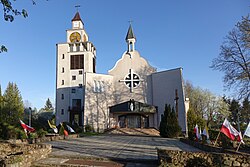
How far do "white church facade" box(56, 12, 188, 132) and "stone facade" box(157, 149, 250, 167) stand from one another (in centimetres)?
2310

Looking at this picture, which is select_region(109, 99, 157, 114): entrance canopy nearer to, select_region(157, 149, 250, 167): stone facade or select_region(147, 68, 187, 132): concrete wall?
select_region(147, 68, 187, 132): concrete wall

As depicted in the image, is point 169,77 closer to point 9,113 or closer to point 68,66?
point 68,66

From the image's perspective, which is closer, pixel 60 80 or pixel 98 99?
pixel 98 99

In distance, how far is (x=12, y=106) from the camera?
4856 cm

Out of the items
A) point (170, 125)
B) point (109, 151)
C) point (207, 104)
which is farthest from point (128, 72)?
point (109, 151)

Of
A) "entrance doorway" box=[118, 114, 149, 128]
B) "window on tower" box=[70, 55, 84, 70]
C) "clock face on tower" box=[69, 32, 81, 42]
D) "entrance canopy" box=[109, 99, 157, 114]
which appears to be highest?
"clock face on tower" box=[69, 32, 81, 42]

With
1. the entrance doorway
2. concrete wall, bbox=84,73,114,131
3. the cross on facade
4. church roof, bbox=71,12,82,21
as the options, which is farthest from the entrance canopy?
church roof, bbox=71,12,82,21

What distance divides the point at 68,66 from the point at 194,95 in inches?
1100

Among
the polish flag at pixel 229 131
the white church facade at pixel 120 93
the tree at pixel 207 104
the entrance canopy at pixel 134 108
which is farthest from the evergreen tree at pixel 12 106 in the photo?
the polish flag at pixel 229 131

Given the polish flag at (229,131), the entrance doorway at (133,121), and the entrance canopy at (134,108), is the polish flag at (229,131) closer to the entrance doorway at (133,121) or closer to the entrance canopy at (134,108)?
the entrance canopy at (134,108)

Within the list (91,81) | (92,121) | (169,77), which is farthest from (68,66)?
(169,77)

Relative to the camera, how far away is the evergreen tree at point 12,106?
4706cm

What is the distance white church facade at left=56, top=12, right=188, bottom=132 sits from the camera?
3266cm

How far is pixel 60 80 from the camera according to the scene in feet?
135
